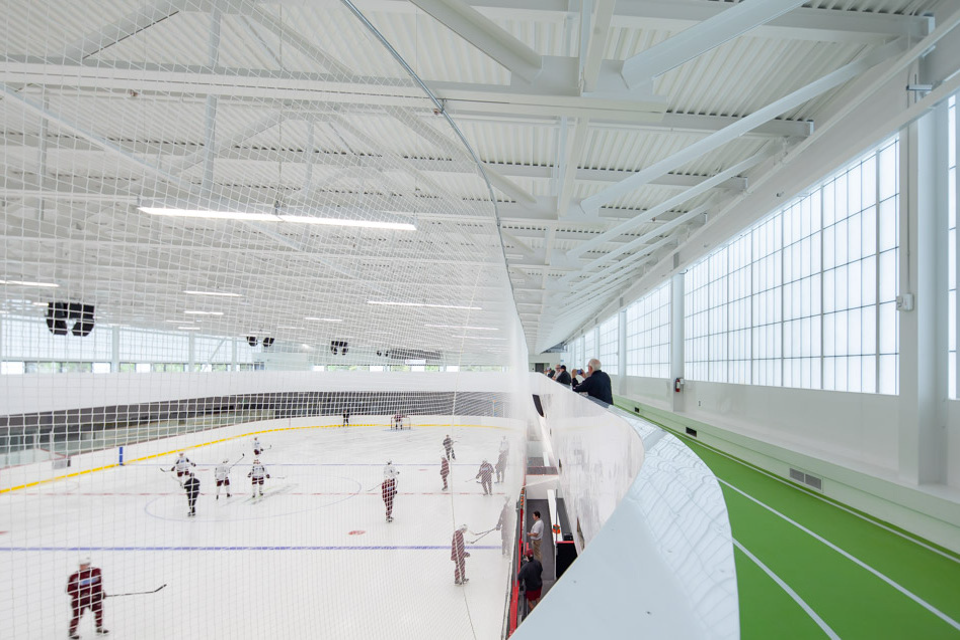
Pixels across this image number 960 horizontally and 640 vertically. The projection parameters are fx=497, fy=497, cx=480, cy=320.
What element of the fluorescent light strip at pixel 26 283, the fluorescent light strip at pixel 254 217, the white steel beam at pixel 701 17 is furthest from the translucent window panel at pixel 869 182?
the fluorescent light strip at pixel 26 283

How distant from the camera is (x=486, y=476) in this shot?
5734 mm

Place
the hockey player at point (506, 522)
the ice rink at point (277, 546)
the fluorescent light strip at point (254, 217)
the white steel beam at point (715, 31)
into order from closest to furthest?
1. the fluorescent light strip at point (254, 217)
2. the ice rink at point (277, 546)
3. the white steel beam at point (715, 31)
4. the hockey player at point (506, 522)

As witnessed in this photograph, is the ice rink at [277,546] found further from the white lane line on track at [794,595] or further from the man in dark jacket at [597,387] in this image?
the white lane line on track at [794,595]

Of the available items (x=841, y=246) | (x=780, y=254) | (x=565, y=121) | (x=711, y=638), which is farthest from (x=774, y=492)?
(x=711, y=638)

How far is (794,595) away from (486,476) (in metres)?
3.30

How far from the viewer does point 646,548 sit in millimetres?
1040

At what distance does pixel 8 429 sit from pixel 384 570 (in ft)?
37.2

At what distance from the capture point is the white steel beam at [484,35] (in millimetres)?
4867

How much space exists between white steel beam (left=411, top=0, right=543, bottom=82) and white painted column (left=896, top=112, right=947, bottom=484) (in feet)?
19.4

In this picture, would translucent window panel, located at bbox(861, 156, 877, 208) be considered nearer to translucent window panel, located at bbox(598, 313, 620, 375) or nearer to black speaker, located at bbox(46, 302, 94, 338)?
black speaker, located at bbox(46, 302, 94, 338)

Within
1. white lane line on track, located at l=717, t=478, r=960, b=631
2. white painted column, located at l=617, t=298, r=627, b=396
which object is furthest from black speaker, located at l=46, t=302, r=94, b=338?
white painted column, located at l=617, t=298, r=627, b=396

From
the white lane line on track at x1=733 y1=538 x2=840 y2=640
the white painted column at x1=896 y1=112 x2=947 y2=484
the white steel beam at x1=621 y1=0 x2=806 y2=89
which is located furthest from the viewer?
the white painted column at x1=896 y1=112 x2=947 y2=484

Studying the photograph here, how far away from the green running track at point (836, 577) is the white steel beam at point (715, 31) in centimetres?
549

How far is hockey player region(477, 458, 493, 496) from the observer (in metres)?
5.40
